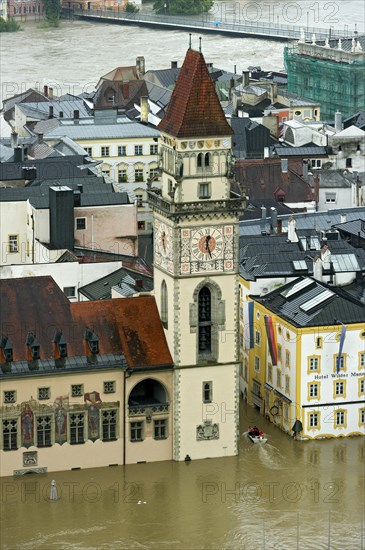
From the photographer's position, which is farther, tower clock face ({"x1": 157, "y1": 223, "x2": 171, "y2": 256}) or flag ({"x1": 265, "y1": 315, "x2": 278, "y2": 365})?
flag ({"x1": 265, "y1": 315, "x2": 278, "y2": 365})

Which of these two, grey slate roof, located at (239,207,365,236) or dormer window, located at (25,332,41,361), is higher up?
grey slate roof, located at (239,207,365,236)

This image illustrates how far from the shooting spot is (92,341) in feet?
282

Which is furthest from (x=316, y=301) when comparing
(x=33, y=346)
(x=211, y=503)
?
(x=33, y=346)

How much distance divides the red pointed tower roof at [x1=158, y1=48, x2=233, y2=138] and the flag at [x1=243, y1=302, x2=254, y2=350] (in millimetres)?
9899

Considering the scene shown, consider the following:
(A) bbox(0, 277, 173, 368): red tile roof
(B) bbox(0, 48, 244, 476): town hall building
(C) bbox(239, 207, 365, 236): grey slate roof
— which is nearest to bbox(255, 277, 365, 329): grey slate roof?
(B) bbox(0, 48, 244, 476): town hall building

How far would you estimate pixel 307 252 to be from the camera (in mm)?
97312

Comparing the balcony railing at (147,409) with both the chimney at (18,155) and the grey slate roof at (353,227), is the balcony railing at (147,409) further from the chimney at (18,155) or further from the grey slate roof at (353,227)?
the chimney at (18,155)

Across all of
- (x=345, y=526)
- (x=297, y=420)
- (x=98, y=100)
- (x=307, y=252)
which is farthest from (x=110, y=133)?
(x=345, y=526)

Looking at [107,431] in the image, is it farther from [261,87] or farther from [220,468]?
[261,87]

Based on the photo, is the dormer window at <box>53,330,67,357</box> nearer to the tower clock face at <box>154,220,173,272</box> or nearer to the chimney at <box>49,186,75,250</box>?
the tower clock face at <box>154,220,173,272</box>

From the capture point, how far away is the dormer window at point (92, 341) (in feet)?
282

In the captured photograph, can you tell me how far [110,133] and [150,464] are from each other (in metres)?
42.6

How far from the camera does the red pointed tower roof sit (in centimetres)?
8550

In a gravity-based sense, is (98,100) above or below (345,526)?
above
